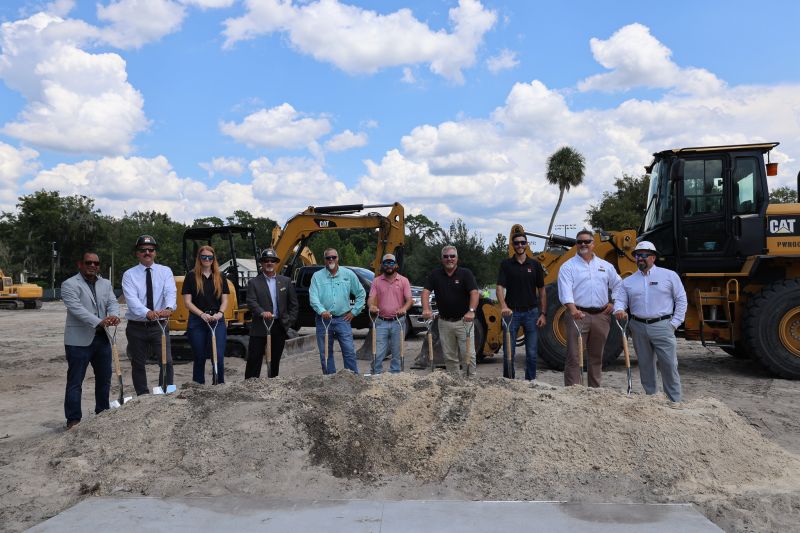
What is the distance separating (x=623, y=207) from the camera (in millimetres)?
35500

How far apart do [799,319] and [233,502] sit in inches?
320

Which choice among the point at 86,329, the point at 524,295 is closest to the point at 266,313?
the point at 86,329

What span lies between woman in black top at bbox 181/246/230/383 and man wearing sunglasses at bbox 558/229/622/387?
3.63 meters

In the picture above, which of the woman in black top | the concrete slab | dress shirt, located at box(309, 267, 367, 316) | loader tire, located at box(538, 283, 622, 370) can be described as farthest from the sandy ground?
loader tire, located at box(538, 283, 622, 370)

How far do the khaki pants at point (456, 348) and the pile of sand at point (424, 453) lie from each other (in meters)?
1.47

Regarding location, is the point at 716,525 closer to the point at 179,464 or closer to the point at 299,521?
the point at 299,521

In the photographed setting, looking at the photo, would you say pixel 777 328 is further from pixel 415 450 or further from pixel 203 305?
pixel 203 305

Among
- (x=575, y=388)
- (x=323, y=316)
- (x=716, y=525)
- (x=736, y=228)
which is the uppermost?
(x=736, y=228)

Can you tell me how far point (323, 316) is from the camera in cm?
784

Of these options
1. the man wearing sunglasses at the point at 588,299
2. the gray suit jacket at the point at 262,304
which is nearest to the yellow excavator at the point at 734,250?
the man wearing sunglasses at the point at 588,299

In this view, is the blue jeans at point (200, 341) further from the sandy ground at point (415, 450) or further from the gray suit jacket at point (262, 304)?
the sandy ground at point (415, 450)

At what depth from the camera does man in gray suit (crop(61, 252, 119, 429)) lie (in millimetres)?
6484

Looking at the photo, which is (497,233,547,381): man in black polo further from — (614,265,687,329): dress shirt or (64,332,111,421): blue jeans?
(64,332,111,421): blue jeans

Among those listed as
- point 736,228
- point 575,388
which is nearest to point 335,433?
point 575,388
